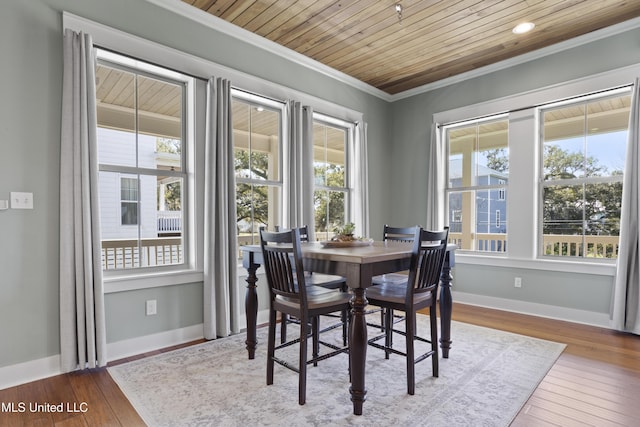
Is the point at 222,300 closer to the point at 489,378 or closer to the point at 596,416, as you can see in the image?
the point at 489,378

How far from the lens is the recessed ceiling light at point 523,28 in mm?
3330

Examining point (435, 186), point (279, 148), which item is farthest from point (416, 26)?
point (435, 186)

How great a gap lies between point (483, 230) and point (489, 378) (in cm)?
246

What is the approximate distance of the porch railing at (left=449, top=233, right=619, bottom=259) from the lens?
361 centimetres

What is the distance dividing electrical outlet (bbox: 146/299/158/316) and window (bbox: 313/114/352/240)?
2.01 metres

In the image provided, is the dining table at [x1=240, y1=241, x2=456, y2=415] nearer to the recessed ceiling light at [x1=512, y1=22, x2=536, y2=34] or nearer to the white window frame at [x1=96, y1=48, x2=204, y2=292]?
the white window frame at [x1=96, y1=48, x2=204, y2=292]

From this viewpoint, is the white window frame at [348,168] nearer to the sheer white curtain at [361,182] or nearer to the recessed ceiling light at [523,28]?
the sheer white curtain at [361,182]

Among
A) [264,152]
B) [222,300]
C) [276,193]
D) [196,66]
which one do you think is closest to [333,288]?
[222,300]

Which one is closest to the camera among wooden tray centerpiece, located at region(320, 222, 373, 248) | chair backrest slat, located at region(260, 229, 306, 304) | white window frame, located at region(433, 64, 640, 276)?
chair backrest slat, located at region(260, 229, 306, 304)

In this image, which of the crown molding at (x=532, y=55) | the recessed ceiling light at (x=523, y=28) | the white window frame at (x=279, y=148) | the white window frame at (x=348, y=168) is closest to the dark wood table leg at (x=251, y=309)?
the white window frame at (x=279, y=148)

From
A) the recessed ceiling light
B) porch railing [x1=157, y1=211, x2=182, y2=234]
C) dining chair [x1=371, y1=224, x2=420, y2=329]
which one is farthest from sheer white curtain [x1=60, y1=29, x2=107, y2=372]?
the recessed ceiling light

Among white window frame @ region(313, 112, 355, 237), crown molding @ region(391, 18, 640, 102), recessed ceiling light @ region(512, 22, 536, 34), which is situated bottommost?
Result: white window frame @ region(313, 112, 355, 237)

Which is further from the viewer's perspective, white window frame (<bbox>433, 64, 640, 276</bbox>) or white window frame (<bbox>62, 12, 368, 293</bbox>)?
white window frame (<bbox>433, 64, 640, 276</bbox>)

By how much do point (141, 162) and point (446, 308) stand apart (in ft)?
8.86
